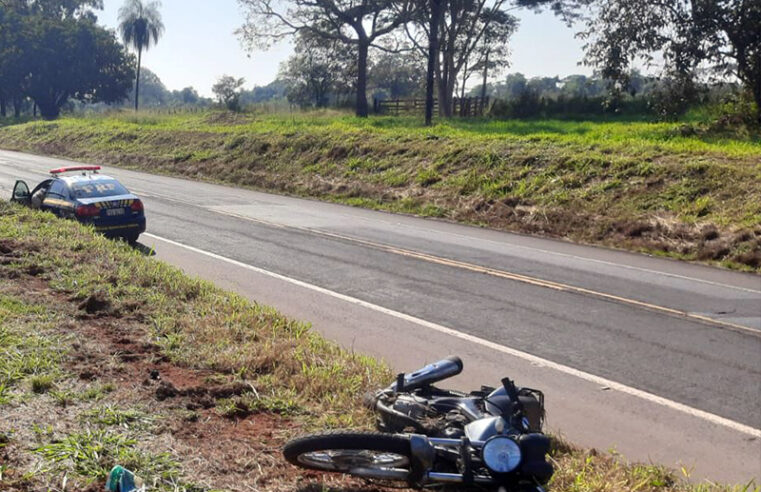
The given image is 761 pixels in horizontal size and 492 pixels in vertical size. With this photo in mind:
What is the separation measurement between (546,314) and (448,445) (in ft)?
22.5

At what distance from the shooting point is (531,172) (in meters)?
22.9

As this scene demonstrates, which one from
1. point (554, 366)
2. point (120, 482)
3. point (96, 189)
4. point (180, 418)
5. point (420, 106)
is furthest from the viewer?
point (420, 106)

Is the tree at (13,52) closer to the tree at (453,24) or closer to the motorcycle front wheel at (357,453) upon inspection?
the tree at (453,24)

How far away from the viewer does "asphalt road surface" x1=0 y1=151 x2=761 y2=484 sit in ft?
23.2

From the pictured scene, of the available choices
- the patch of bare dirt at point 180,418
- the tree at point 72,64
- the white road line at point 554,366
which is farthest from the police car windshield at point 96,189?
the tree at point 72,64

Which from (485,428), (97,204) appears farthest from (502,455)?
(97,204)

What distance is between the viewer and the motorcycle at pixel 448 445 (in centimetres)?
371

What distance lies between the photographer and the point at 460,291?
11.9 metres

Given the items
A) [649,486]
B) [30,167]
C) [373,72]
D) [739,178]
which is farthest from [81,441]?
[373,72]

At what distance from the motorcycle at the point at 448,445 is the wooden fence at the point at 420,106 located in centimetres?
4203

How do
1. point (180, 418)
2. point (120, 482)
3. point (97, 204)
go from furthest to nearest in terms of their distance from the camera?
point (97, 204) → point (180, 418) → point (120, 482)

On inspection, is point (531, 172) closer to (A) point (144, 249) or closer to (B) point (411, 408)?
(A) point (144, 249)

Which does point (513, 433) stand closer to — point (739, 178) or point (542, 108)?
point (739, 178)

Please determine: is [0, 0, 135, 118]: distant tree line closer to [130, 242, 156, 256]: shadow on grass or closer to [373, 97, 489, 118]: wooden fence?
[373, 97, 489, 118]: wooden fence
